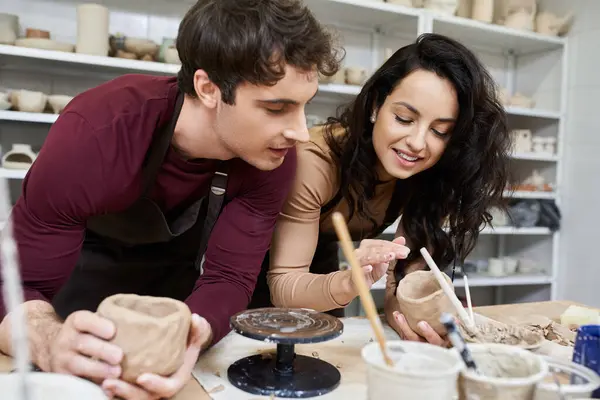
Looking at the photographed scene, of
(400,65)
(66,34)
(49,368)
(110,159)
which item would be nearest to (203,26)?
(110,159)

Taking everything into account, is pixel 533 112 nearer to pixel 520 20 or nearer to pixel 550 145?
pixel 550 145

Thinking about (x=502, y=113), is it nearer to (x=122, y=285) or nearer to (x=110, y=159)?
(x=110, y=159)

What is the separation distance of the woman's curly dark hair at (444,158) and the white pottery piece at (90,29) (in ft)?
3.98

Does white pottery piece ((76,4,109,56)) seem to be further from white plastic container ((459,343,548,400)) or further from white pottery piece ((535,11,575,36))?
white pottery piece ((535,11,575,36))

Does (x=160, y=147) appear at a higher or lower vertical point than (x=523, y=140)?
lower

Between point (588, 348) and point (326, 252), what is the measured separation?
3.28 ft

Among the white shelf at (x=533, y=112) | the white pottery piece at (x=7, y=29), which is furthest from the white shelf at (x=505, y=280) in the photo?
the white pottery piece at (x=7, y=29)

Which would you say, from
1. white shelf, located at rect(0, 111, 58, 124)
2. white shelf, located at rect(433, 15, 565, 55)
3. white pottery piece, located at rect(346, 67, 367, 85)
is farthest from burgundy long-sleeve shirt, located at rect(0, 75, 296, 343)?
white shelf, located at rect(433, 15, 565, 55)

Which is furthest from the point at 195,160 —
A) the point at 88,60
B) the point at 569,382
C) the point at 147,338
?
the point at 88,60

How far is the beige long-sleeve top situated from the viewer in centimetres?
121

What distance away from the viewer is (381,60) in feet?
10.3

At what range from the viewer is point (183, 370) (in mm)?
761

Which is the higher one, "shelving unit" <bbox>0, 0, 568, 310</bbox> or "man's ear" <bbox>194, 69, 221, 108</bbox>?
"shelving unit" <bbox>0, 0, 568, 310</bbox>

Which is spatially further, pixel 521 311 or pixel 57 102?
pixel 57 102
